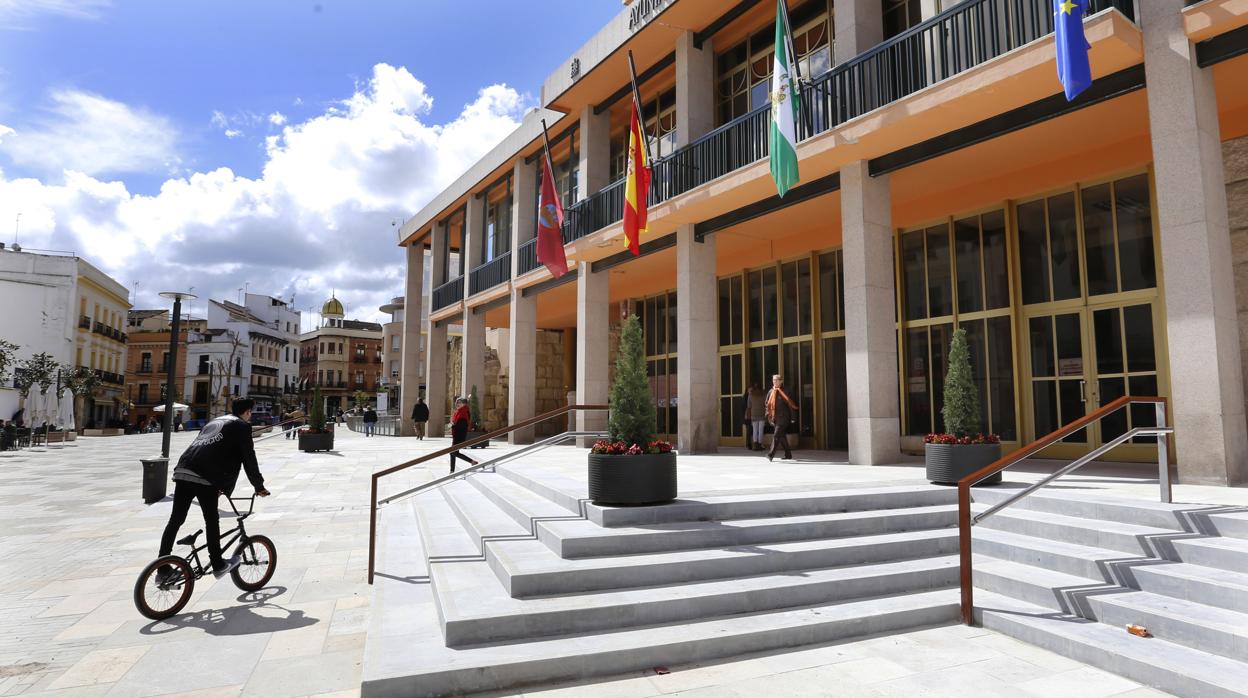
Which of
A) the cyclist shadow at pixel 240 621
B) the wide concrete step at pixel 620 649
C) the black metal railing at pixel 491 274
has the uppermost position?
the black metal railing at pixel 491 274

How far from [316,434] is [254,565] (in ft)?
59.7

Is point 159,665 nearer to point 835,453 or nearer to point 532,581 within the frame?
point 532,581

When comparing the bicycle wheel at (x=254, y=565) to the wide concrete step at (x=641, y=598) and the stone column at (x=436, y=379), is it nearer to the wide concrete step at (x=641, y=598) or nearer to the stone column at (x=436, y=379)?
the wide concrete step at (x=641, y=598)

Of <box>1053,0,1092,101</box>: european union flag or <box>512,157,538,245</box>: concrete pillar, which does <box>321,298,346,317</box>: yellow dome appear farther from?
<box>1053,0,1092,101</box>: european union flag

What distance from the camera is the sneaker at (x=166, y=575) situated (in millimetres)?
5578

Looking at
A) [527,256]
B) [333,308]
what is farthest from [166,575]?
[333,308]

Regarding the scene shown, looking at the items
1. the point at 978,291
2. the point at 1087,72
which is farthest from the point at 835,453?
the point at 1087,72

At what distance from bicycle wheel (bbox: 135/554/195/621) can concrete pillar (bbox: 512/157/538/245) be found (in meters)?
17.6

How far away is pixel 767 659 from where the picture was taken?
15.3 feet

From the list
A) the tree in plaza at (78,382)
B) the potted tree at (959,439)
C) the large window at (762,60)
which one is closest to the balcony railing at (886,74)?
the large window at (762,60)

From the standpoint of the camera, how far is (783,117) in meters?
11.3

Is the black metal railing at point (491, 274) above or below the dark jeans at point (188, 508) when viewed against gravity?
above

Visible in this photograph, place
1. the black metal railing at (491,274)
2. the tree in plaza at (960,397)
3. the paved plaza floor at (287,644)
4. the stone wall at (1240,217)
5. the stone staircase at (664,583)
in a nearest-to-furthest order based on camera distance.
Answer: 1. the paved plaza floor at (287,644)
2. the stone staircase at (664,583)
3. the tree in plaza at (960,397)
4. the stone wall at (1240,217)
5. the black metal railing at (491,274)

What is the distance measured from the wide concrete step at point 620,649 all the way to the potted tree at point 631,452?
5.60 feet
